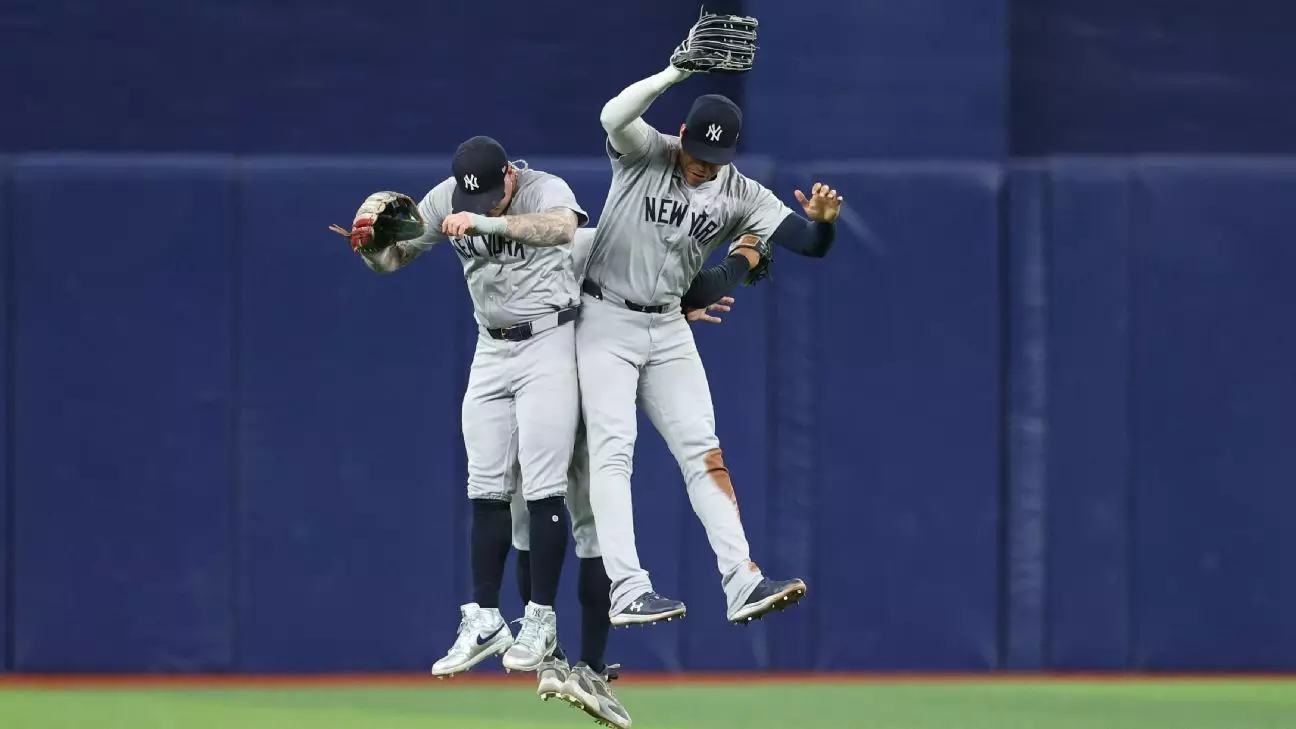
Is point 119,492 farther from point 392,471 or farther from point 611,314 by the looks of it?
point 611,314

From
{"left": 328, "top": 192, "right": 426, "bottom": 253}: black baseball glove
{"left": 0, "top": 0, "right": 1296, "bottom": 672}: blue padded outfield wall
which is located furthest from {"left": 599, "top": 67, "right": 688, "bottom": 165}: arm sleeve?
{"left": 0, "top": 0, "right": 1296, "bottom": 672}: blue padded outfield wall

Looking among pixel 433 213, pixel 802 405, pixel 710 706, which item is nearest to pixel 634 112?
pixel 433 213

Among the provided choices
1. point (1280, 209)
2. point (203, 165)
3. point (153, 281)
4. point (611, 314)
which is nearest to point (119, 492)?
point (153, 281)

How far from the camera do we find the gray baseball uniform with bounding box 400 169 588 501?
6875 millimetres

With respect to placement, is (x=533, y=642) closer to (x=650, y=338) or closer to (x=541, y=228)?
(x=650, y=338)

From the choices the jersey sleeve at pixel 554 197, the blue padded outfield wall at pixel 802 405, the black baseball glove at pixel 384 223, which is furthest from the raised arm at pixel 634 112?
the blue padded outfield wall at pixel 802 405

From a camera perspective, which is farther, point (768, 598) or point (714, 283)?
point (714, 283)

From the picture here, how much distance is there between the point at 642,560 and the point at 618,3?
3159mm

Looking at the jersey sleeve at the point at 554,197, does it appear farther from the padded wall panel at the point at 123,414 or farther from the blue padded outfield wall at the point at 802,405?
the padded wall panel at the point at 123,414

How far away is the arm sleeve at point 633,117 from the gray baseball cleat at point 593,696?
1845 millimetres

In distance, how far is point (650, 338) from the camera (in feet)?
22.7

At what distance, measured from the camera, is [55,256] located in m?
9.41

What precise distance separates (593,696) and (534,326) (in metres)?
1.33

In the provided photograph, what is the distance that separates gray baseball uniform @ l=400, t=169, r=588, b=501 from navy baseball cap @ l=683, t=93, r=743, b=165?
493mm
